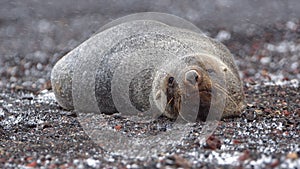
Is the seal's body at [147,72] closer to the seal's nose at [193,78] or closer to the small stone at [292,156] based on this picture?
the seal's nose at [193,78]

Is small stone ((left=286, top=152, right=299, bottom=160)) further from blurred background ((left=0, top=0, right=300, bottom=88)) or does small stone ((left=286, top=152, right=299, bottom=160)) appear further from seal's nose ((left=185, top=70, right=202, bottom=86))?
blurred background ((left=0, top=0, right=300, bottom=88))

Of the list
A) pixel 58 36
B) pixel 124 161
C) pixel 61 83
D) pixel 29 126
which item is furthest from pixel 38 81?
pixel 124 161

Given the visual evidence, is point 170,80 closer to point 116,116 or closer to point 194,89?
point 194,89

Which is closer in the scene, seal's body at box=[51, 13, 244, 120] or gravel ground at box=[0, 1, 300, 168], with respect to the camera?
gravel ground at box=[0, 1, 300, 168]

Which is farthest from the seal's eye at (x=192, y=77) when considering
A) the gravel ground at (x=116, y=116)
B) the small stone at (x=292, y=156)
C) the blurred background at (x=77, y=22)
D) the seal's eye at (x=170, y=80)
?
the blurred background at (x=77, y=22)

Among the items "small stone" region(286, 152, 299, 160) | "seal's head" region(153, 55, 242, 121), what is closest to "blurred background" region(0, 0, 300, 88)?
"seal's head" region(153, 55, 242, 121)
